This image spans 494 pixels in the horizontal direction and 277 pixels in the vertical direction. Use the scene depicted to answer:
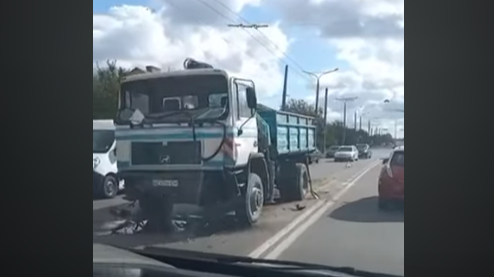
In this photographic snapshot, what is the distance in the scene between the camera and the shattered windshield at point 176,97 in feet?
9.13

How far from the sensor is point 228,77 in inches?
110

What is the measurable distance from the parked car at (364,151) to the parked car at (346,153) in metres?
0.02

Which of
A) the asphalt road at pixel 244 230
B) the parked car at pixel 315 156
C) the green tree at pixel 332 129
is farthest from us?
the parked car at pixel 315 156

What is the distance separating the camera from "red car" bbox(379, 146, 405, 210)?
266cm

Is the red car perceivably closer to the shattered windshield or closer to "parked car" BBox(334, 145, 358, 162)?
"parked car" BBox(334, 145, 358, 162)

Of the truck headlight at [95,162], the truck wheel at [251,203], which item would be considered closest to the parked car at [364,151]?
the truck wheel at [251,203]

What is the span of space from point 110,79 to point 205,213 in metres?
0.67

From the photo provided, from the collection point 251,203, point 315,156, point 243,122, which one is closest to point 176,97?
point 243,122

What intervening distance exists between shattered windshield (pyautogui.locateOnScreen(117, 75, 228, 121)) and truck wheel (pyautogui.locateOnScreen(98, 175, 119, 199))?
0.82ft

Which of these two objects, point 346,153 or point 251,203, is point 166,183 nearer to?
point 251,203

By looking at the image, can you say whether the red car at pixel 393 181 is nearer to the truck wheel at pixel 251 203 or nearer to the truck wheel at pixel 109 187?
the truck wheel at pixel 251 203

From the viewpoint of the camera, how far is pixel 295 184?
2.91m
